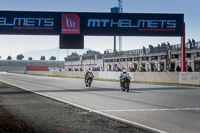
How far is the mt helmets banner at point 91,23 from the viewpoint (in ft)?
80.8

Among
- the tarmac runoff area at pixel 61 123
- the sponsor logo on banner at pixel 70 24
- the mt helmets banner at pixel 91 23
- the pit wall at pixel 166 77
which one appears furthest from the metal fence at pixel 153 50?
the tarmac runoff area at pixel 61 123

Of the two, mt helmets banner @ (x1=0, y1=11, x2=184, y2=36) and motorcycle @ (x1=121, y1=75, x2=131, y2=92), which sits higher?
mt helmets banner @ (x1=0, y1=11, x2=184, y2=36)

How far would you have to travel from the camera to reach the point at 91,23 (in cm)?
2545

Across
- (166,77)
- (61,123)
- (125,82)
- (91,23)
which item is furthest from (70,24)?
(61,123)

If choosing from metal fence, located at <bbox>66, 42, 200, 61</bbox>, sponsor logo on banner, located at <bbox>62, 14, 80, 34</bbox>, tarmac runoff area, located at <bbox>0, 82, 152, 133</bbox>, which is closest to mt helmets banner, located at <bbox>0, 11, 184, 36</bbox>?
sponsor logo on banner, located at <bbox>62, 14, 80, 34</bbox>

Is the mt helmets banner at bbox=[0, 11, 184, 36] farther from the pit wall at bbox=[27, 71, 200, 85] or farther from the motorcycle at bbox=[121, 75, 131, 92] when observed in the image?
the motorcycle at bbox=[121, 75, 131, 92]

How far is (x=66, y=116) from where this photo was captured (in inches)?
345

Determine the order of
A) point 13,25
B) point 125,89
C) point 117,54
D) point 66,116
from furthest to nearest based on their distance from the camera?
point 117,54
point 13,25
point 125,89
point 66,116

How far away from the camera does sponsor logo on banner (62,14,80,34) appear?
2502 cm

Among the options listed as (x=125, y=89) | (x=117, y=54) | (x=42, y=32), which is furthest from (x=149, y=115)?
(x=117, y=54)

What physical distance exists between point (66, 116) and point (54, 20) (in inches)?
678

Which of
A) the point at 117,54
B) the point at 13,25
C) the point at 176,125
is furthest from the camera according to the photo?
the point at 117,54

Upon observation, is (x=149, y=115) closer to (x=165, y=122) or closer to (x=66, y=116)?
(x=165, y=122)

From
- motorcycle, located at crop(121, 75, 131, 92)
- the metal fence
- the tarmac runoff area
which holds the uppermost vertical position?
the metal fence
